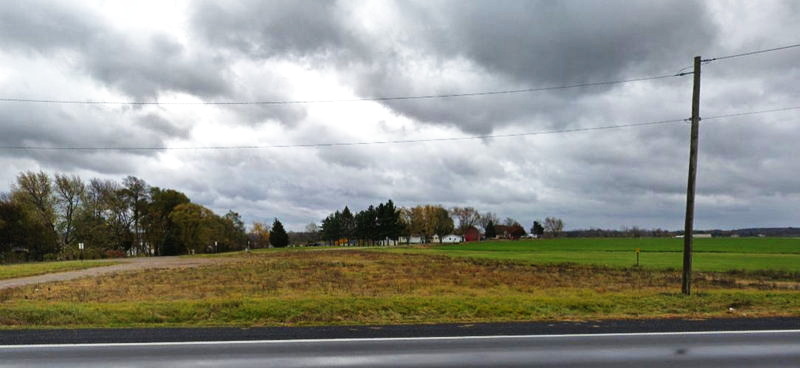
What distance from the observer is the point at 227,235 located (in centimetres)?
11906

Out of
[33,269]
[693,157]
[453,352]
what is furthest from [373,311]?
[33,269]

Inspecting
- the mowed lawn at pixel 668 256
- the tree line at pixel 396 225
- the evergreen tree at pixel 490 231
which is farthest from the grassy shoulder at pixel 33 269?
the evergreen tree at pixel 490 231

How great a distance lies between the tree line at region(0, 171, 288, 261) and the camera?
6881 cm

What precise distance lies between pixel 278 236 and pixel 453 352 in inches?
6086

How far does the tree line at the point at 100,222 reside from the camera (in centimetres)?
6881

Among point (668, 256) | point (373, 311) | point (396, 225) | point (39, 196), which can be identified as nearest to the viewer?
point (373, 311)

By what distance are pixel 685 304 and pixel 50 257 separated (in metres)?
82.9

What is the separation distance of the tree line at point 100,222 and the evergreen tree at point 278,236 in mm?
39175

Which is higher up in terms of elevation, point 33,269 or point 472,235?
point 33,269

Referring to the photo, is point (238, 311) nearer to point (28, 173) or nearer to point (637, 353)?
point (637, 353)

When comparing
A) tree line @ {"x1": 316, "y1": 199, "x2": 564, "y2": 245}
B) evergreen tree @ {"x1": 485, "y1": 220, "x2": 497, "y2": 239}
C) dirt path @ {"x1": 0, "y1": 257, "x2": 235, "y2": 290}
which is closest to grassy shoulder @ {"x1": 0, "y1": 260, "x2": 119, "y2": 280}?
dirt path @ {"x1": 0, "y1": 257, "x2": 235, "y2": 290}

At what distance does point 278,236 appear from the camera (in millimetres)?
157250

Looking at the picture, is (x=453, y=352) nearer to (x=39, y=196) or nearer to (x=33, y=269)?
(x=33, y=269)

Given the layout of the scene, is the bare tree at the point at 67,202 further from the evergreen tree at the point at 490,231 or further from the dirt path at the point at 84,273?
the evergreen tree at the point at 490,231
